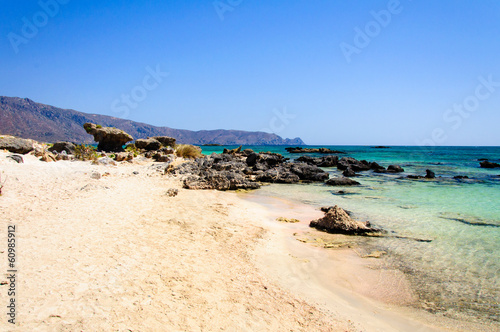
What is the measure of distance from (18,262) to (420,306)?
514 cm

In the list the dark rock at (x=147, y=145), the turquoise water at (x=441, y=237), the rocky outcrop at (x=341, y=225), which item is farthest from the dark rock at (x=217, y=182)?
the dark rock at (x=147, y=145)

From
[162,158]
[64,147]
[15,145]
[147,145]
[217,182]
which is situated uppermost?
[147,145]

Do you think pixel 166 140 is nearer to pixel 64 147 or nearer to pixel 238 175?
pixel 64 147

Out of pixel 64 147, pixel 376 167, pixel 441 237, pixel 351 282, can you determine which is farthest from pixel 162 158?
pixel 351 282

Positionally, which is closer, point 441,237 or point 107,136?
point 441,237

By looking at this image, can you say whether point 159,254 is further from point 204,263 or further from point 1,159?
point 1,159

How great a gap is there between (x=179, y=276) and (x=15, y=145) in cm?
1466

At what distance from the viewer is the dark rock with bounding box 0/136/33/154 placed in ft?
42.6

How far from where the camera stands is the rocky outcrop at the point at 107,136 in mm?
24016

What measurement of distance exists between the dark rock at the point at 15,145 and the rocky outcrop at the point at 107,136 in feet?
32.1

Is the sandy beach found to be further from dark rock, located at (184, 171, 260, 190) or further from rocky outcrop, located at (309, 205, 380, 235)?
dark rock, located at (184, 171, 260, 190)

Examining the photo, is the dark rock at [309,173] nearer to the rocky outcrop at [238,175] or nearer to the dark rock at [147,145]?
the rocky outcrop at [238,175]

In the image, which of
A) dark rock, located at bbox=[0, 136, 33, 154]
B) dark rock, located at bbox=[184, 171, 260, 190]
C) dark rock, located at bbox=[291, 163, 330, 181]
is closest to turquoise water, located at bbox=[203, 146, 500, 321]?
dark rock, located at bbox=[184, 171, 260, 190]

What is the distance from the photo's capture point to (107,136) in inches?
953
